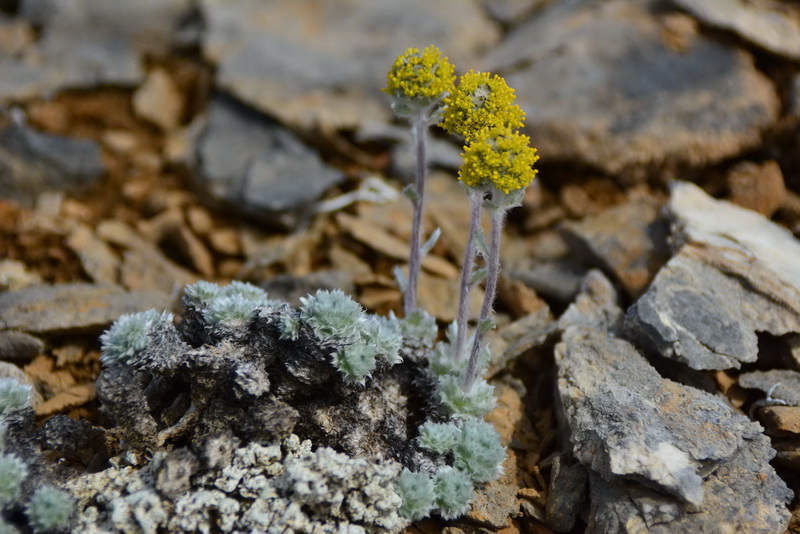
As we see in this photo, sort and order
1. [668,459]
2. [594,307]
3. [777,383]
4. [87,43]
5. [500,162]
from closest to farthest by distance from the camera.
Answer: [500,162]
[668,459]
[777,383]
[594,307]
[87,43]

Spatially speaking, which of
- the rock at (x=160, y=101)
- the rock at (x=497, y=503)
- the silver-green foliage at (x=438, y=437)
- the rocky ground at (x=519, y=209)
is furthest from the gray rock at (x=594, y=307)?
the rock at (x=160, y=101)

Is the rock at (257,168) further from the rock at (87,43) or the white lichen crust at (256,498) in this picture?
the white lichen crust at (256,498)

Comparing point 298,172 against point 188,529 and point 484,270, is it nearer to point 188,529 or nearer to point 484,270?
point 484,270

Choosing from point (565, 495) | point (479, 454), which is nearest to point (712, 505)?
point (565, 495)

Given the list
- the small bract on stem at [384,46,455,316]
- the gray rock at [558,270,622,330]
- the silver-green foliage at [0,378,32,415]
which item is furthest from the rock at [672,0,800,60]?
the silver-green foliage at [0,378,32,415]

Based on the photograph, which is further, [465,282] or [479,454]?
[465,282]

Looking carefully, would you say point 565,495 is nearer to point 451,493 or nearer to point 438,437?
point 451,493

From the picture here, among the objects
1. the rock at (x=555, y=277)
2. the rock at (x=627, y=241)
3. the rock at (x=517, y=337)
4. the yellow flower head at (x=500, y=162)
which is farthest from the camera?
the rock at (x=555, y=277)
